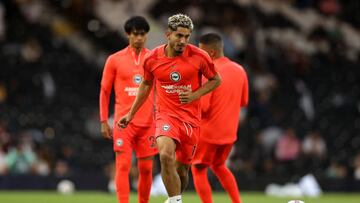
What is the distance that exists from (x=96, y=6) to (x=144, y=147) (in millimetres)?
15299

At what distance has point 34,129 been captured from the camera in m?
24.8

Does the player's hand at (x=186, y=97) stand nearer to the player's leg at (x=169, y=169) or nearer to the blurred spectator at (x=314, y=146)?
the player's leg at (x=169, y=169)

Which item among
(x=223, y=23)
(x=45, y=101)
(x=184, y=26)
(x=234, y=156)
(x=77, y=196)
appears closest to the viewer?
(x=184, y=26)

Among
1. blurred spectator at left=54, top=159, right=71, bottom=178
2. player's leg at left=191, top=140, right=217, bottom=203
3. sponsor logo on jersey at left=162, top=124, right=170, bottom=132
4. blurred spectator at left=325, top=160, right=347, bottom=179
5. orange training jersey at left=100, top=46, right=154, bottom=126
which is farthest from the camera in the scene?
blurred spectator at left=325, top=160, right=347, bottom=179

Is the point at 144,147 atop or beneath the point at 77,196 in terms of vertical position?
atop

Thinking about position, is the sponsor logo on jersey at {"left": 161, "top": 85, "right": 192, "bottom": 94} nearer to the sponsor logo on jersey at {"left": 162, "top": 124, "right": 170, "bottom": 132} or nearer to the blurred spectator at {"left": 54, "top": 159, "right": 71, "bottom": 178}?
the sponsor logo on jersey at {"left": 162, "top": 124, "right": 170, "bottom": 132}

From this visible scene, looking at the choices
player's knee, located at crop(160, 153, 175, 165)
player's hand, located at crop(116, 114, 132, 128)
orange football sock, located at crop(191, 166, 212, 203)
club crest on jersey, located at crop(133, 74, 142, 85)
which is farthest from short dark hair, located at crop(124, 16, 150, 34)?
player's knee, located at crop(160, 153, 175, 165)

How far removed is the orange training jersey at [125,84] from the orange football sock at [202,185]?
997mm

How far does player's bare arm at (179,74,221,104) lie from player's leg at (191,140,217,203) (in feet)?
5.52

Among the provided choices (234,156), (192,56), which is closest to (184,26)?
(192,56)

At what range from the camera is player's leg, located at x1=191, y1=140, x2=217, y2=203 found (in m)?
13.9

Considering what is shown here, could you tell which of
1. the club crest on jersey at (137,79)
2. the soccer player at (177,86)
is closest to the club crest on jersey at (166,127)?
the soccer player at (177,86)

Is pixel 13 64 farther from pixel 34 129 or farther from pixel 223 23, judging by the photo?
pixel 223 23

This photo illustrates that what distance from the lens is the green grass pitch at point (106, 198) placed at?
1847 centimetres
